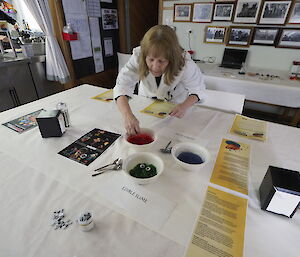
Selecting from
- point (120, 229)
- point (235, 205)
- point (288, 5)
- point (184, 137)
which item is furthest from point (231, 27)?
point (120, 229)

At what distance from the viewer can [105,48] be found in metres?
2.72

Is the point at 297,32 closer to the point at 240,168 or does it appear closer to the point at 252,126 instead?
the point at 252,126

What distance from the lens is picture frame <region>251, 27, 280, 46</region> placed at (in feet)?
6.79

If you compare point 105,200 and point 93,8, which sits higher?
point 93,8

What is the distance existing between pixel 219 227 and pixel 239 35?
7.92 ft

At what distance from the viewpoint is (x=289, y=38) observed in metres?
2.04

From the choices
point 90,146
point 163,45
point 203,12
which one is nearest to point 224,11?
point 203,12

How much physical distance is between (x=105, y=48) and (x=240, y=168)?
8.68 feet

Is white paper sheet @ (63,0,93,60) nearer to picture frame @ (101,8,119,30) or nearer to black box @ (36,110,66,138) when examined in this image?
picture frame @ (101,8,119,30)

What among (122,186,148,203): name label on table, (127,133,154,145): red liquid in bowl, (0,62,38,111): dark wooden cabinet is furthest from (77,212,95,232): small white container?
(0,62,38,111): dark wooden cabinet

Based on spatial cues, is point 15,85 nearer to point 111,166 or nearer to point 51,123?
point 51,123

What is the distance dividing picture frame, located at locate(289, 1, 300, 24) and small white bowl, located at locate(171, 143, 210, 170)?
2234 millimetres

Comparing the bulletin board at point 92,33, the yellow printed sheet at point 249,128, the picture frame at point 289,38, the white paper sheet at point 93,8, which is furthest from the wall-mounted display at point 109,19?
the yellow printed sheet at point 249,128

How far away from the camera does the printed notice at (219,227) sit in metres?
0.42
